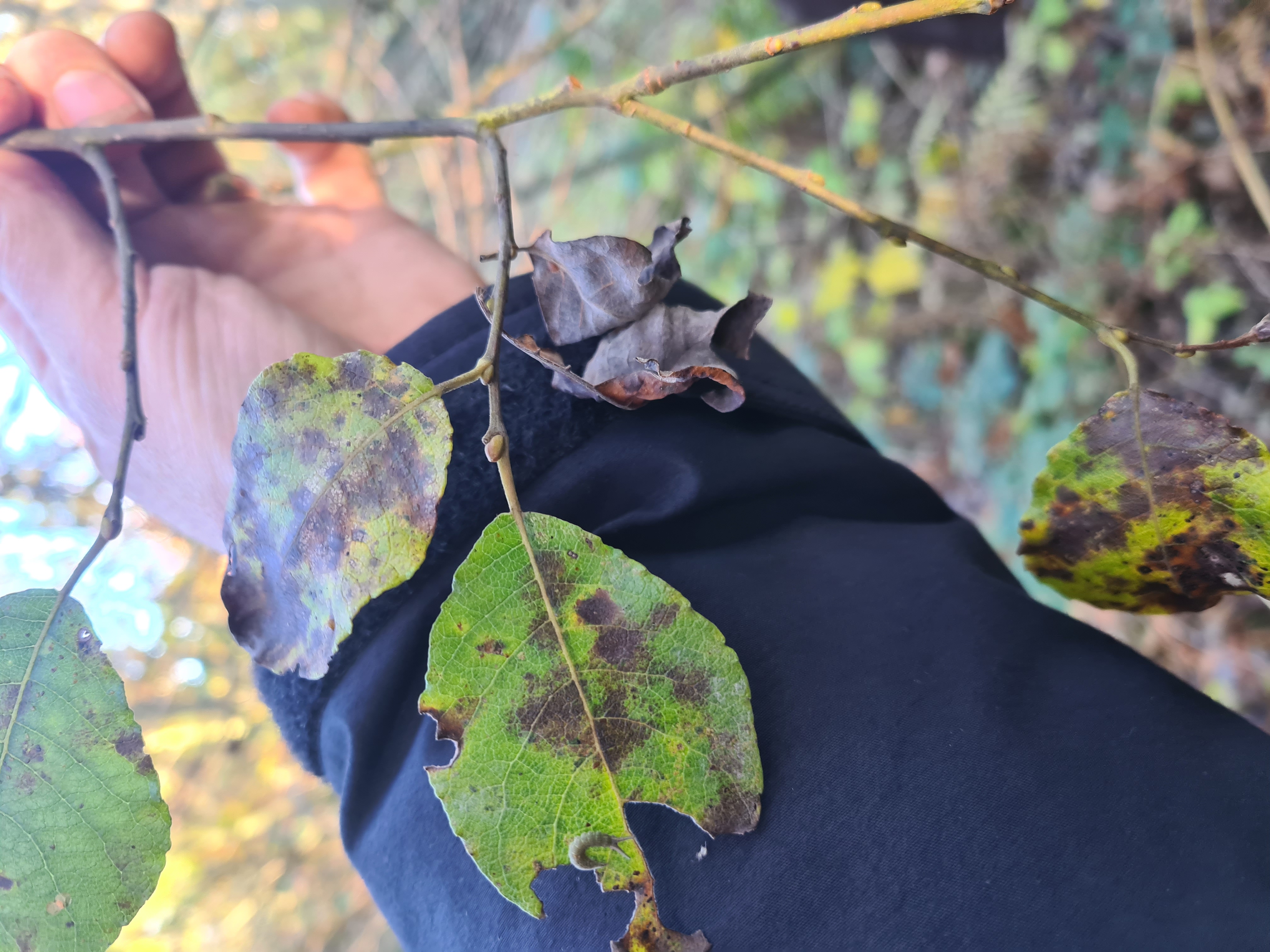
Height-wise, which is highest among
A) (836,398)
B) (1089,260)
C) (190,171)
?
(190,171)

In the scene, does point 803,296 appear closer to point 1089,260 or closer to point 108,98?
point 1089,260

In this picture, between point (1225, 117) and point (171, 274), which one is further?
point (1225, 117)

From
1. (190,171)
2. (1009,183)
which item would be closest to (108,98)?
(190,171)

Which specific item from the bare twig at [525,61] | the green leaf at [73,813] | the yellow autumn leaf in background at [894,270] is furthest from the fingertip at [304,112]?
the yellow autumn leaf in background at [894,270]

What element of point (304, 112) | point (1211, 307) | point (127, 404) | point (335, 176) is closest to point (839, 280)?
point (1211, 307)

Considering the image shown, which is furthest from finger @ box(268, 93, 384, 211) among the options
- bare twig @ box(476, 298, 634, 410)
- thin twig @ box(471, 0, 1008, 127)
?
bare twig @ box(476, 298, 634, 410)

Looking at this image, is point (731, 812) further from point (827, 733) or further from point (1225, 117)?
point (1225, 117)

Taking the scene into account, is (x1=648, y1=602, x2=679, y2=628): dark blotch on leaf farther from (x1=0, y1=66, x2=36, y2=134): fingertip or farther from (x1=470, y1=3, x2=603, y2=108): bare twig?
(x1=470, y1=3, x2=603, y2=108): bare twig
